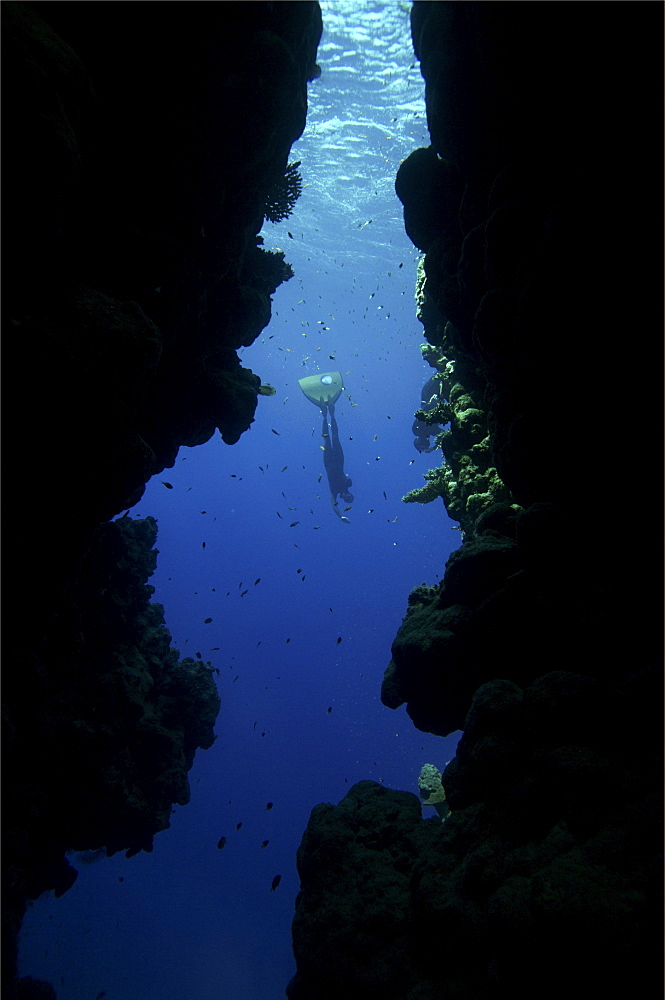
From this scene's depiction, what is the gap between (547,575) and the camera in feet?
16.2

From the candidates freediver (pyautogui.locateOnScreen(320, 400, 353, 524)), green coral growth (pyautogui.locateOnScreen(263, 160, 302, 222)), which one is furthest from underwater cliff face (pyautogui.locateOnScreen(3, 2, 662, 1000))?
freediver (pyautogui.locateOnScreen(320, 400, 353, 524))

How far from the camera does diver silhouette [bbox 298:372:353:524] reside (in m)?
31.4

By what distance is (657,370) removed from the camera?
4.14 metres

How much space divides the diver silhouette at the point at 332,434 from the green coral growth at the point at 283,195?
21450 mm

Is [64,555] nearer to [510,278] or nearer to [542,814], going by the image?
[542,814]

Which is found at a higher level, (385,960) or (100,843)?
(100,843)

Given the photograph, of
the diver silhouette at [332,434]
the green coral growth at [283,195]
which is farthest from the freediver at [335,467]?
the green coral growth at [283,195]

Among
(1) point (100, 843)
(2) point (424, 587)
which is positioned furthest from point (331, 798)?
(2) point (424, 587)

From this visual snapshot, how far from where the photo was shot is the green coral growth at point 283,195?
328 inches

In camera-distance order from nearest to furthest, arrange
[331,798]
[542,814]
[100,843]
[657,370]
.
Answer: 1. [542,814]
2. [657,370]
3. [100,843]
4. [331,798]

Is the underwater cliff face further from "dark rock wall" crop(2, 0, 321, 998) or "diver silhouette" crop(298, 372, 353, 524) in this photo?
"diver silhouette" crop(298, 372, 353, 524)

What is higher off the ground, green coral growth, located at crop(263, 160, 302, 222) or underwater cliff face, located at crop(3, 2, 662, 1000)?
green coral growth, located at crop(263, 160, 302, 222)

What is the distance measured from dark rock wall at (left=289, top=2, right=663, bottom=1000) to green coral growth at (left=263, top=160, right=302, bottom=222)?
10.0ft

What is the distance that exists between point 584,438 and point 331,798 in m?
74.2
